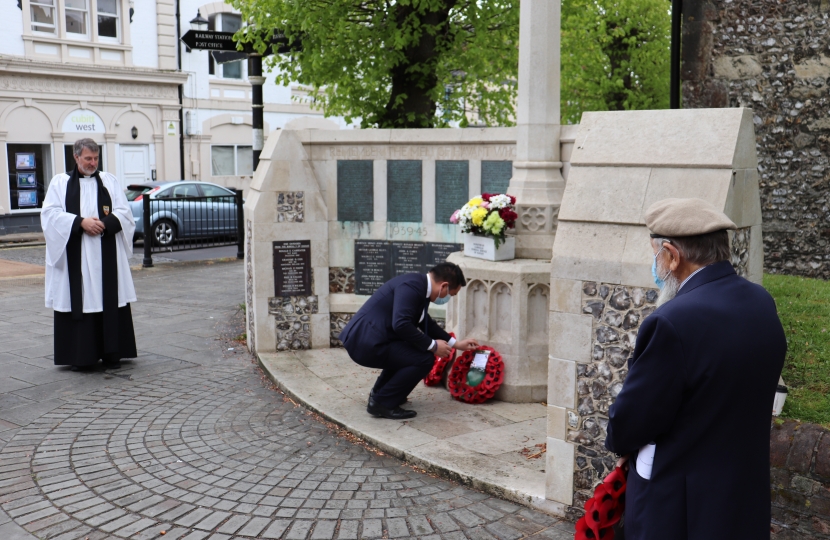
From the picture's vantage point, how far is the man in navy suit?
6203mm

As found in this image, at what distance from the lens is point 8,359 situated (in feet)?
27.6

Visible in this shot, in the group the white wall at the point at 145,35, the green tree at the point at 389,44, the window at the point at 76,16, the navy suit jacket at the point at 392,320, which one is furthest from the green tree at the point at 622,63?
the navy suit jacket at the point at 392,320

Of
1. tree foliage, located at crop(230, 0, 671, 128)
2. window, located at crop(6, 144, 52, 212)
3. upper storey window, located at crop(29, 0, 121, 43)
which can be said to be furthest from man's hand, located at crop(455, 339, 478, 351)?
upper storey window, located at crop(29, 0, 121, 43)

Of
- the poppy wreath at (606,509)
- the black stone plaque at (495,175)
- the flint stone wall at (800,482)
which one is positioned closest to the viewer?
the poppy wreath at (606,509)

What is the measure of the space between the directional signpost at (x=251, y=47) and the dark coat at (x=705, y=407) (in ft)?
30.1

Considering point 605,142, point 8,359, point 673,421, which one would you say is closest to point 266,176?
point 8,359

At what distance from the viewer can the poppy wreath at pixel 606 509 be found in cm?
294

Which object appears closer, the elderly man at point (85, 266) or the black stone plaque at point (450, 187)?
the elderly man at point (85, 266)

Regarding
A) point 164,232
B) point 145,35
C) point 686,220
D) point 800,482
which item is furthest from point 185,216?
point 686,220

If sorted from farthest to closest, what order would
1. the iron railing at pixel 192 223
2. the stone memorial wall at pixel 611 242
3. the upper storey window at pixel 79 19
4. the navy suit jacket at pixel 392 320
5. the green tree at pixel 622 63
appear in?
1. the upper storey window at pixel 79 19
2. the green tree at pixel 622 63
3. the iron railing at pixel 192 223
4. the navy suit jacket at pixel 392 320
5. the stone memorial wall at pixel 611 242

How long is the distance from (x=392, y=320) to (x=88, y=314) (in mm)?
A: 3482

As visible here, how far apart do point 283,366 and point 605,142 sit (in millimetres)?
4566

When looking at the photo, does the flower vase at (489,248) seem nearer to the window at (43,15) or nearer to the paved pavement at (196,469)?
the paved pavement at (196,469)

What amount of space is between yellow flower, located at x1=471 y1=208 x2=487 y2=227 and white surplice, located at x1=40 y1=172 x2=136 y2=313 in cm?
354
